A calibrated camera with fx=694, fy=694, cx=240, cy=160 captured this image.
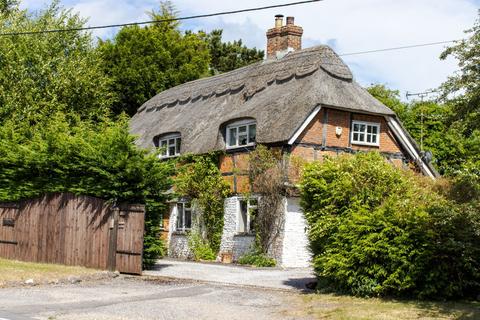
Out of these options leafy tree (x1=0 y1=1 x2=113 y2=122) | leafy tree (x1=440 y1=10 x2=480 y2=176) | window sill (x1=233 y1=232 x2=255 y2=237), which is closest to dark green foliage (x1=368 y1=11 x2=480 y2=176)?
leafy tree (x1=440 y1=10 x2=480 y2=176)

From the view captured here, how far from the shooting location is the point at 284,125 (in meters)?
25.3

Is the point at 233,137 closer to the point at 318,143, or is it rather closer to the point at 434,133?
the point at 318,143

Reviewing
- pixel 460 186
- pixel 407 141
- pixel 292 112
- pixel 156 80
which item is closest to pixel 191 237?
pixel 292 112

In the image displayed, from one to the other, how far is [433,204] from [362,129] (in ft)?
43.8

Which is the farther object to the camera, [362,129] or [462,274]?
[362,129]

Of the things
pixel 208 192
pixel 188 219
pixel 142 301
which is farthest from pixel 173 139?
pixel 142 301

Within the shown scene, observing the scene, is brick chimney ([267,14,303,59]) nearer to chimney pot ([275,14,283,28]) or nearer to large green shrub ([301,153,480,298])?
chimney pot ([275,14,283,28])

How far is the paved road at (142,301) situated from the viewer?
1249 centimetres

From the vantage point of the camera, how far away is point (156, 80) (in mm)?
45594

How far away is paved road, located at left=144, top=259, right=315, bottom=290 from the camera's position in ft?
60.7

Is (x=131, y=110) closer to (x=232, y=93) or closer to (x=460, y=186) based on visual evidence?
(x=232, y=93)

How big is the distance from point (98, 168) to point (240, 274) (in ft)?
17.4

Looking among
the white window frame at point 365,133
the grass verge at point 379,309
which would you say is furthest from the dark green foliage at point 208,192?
the grass verge at point 379,309

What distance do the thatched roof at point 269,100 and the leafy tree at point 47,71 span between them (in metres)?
6.25
